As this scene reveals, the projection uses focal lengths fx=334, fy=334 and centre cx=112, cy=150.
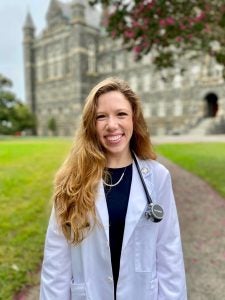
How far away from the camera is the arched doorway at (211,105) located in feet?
129

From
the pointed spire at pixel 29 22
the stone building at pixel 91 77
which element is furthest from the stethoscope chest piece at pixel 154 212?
the pointed spire at pixel 29 22

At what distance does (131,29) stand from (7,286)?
7.40 m

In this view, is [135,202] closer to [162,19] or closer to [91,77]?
[162,19]

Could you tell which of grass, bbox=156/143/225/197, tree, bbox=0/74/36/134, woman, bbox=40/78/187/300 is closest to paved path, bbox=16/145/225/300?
grass, bbox=156/143/225/197

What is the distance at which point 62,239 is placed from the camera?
91.7 inches

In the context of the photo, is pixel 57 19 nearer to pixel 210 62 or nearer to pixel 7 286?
pixel 210 62

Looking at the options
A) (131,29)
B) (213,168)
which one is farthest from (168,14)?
(213,168)

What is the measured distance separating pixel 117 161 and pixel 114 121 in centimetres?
31

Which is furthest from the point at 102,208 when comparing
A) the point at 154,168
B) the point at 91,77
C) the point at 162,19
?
the point at 91,77

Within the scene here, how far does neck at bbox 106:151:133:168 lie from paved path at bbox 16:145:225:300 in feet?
7.30

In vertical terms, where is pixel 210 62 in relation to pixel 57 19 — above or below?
below

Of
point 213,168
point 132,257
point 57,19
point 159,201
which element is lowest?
point 213,168

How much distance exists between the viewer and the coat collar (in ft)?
7.25

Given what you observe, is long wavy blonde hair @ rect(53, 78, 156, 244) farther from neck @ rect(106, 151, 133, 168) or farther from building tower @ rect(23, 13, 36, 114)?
building tower @ rect(23, 13, 36, 114)
